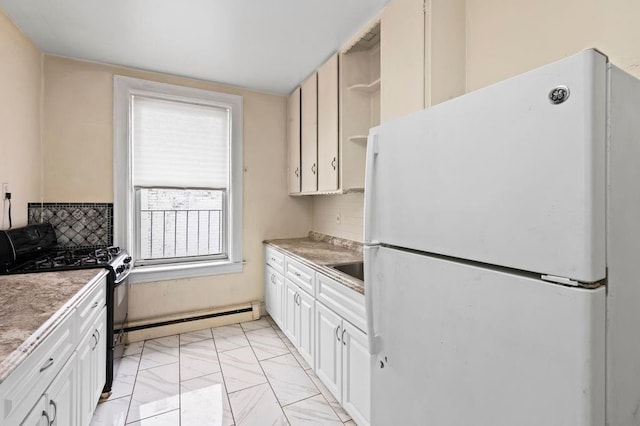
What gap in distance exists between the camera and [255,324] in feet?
10.2

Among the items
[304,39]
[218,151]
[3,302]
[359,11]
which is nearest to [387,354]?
[3,302]

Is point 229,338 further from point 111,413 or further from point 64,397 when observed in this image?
point 64,397

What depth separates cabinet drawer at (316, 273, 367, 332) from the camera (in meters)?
1.58

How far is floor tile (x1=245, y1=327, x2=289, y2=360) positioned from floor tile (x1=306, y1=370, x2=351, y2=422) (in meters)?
0.41

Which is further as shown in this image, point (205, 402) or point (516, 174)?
point (205, 402)

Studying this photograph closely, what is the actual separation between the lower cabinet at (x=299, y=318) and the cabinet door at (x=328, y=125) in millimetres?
889

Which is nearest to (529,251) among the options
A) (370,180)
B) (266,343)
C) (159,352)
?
(370,180)

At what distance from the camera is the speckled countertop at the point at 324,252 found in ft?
5.91

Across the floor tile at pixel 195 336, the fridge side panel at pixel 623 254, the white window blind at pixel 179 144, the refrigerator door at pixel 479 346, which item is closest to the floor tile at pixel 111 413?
the floor tile at pixel 195 336

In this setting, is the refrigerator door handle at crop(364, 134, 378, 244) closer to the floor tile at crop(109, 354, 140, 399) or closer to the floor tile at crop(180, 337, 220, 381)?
the floor tile at crop(180, 337, 220, 381)

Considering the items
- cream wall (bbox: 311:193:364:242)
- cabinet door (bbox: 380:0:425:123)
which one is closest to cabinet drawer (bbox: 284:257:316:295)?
cream wall (bbox: 311:193:364:242)

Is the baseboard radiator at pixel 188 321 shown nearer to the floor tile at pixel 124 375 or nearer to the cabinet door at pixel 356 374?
the floor tile at pixel 124 375

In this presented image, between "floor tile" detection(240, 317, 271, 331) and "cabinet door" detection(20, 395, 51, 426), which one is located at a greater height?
"cabinet door" detection(20, 395, 51, 426)

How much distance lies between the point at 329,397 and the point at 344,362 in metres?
0.43
